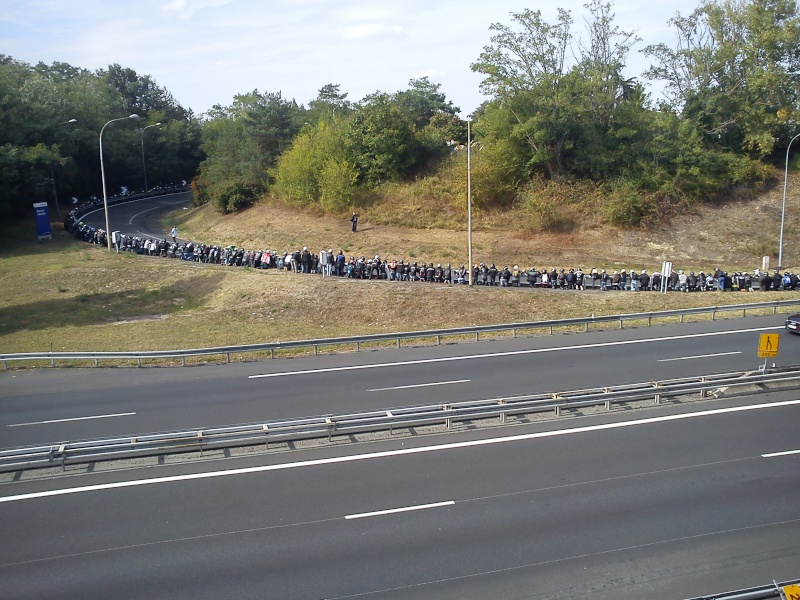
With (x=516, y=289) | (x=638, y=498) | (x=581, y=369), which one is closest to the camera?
(x=638, y=498)

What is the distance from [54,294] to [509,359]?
25.0m

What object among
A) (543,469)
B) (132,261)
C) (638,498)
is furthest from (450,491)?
(132,261)

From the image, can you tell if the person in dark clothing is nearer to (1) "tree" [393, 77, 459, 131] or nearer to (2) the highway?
(2) the highway

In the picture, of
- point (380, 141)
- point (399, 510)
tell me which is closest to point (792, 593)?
point (399, 510)

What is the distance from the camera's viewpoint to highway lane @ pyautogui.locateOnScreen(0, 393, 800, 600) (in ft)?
29.6

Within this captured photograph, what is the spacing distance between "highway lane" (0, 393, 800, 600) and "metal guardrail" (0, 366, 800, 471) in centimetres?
60

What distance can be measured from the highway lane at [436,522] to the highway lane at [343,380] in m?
3.27

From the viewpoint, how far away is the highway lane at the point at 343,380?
54.6 feet

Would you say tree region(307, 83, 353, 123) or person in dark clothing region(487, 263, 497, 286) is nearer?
person in dark clothing region(487, 263, 497, 286)

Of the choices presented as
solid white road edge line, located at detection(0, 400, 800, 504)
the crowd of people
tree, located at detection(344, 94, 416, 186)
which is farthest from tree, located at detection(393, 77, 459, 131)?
solid white road edge line, located at detection(0, 400, 800, 504)

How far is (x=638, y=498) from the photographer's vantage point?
11297mm

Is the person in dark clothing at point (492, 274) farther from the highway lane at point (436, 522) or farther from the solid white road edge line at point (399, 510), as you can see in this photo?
the solid white road edge line at point (399, 510)

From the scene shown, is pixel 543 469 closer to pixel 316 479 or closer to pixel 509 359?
pixel 316 479

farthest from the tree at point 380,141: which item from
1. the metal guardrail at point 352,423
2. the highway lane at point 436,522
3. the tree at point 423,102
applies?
the highway lane at point 436,522
